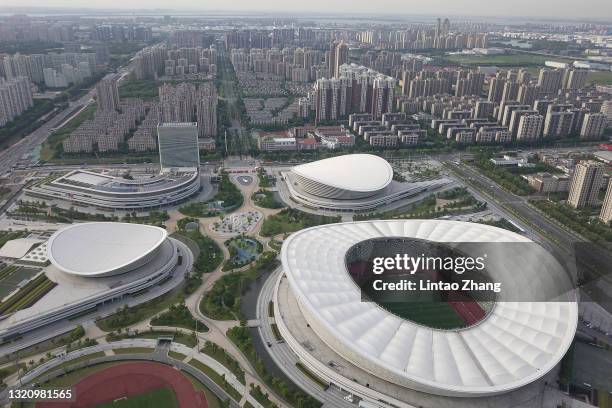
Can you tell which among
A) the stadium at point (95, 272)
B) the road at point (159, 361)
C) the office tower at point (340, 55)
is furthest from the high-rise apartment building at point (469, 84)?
the road at point (159, 361)

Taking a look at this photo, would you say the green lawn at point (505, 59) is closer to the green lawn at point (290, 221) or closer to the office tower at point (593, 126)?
the office tower at point (593, 126)

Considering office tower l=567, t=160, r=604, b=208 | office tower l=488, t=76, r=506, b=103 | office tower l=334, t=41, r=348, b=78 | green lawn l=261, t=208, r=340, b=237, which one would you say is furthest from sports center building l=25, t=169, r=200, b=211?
office tower l=488, t=76, r=506, b=103

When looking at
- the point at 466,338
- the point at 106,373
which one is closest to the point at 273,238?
the point at 106,373

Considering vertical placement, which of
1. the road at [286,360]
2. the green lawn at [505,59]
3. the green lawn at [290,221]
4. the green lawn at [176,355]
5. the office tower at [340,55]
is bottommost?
the green lawn at [176,355]

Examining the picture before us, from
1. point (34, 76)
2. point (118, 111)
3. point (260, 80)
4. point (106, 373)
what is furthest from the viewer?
point (260, 80)

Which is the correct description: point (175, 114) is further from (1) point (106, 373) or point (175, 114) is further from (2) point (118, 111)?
(1) point (106, 373)

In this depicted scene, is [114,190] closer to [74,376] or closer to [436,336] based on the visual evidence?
[74,376]

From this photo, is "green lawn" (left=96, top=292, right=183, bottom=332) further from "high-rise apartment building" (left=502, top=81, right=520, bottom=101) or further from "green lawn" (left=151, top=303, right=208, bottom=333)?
"high-rise apartment building" (left=502, top=81, right=520, bottom=101)
